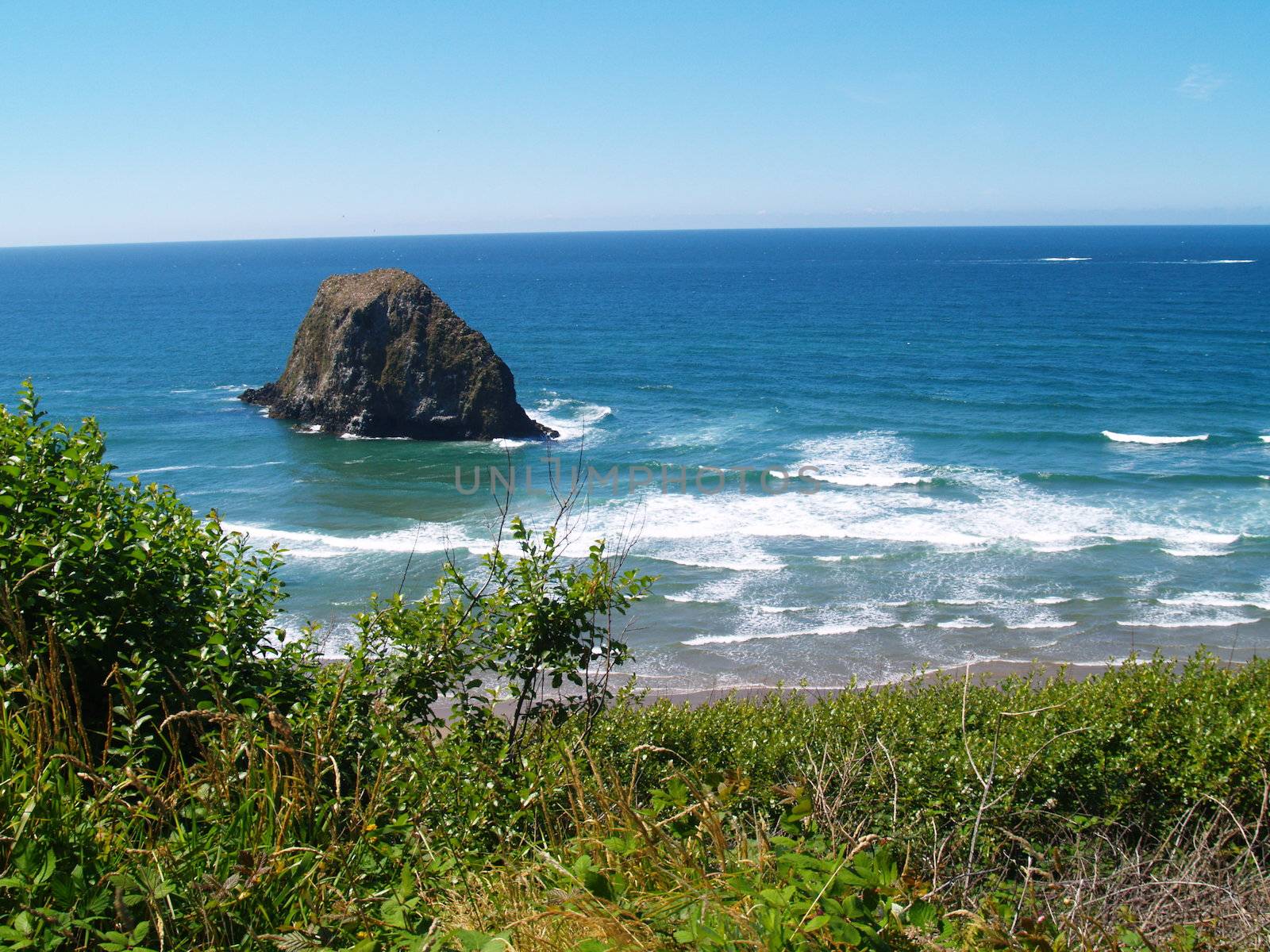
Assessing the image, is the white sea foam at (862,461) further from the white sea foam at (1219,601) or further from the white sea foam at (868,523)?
the white sea foam at (1219,601)

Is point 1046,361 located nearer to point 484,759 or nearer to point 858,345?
point 858,345

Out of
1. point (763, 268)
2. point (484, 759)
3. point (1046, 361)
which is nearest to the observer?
point (484, 759)

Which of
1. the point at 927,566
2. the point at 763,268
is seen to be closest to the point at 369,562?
the point at 927,566

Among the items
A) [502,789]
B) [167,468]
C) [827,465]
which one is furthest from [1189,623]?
[167,468]

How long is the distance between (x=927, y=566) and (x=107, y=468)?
82.1ft

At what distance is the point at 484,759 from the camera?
20.3 ft

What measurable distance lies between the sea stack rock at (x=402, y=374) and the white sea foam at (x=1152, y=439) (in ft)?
89.4

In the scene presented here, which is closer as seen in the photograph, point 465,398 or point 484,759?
point 484,759

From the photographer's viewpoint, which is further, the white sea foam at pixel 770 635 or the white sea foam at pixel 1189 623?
the white sea foam at pixel 1189 623

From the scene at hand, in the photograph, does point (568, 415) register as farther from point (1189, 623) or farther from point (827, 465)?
point (1189, 623)

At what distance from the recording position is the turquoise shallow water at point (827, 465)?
2534cm

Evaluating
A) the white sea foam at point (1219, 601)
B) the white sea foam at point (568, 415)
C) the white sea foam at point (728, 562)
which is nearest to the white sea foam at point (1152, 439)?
the white sea foam at point (1219, 601)

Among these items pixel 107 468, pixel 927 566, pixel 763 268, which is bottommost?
pixel 927 566

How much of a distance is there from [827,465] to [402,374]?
23.5 metres
